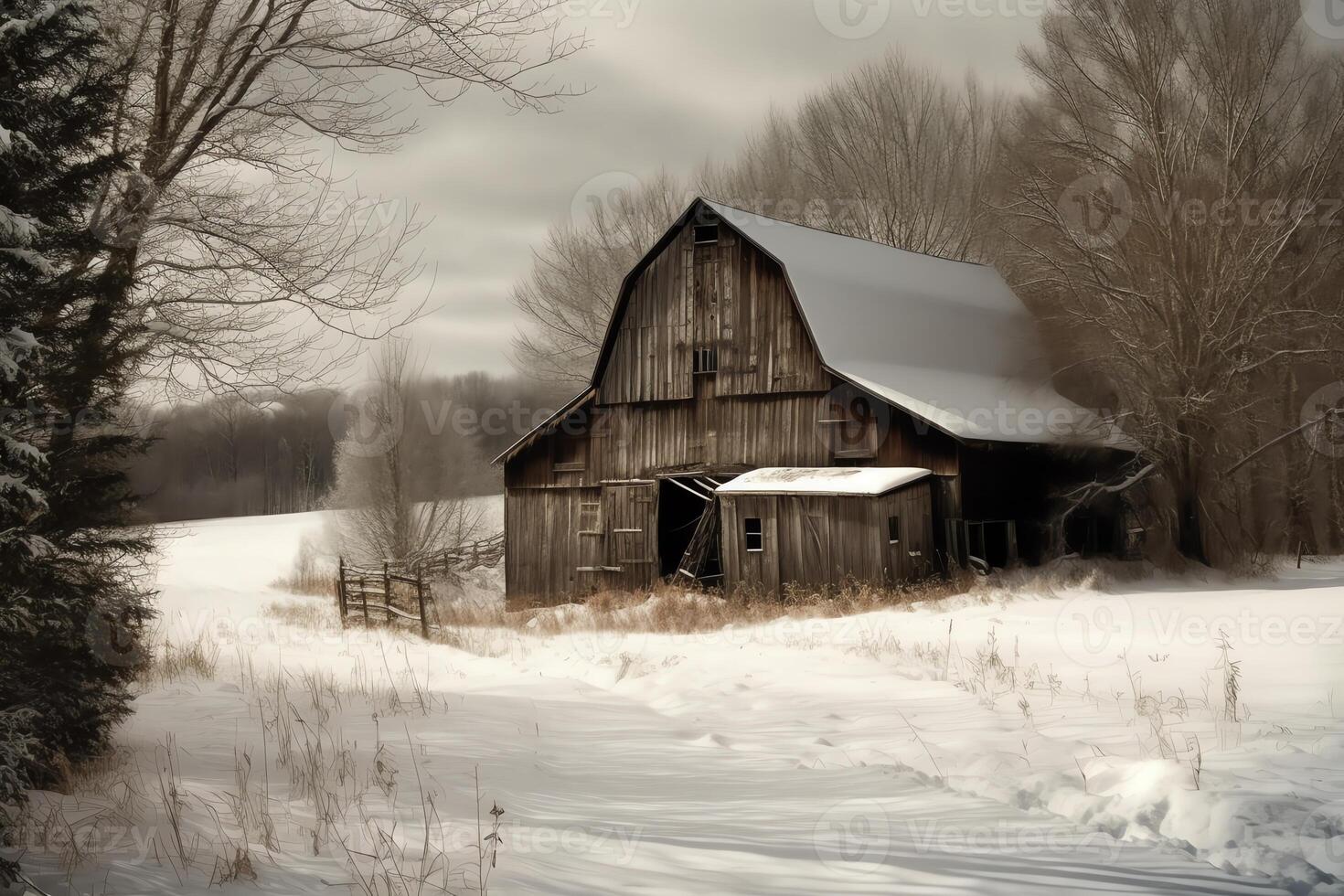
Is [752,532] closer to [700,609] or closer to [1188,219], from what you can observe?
[700,609]

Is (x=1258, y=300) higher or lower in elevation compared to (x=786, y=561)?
higher

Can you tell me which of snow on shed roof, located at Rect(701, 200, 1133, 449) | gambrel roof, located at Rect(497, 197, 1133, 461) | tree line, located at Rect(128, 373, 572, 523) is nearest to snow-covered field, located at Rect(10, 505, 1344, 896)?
snow on shed roof, located at Rect(701, 200, 1133, 449)

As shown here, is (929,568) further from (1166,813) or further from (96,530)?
(96,530)

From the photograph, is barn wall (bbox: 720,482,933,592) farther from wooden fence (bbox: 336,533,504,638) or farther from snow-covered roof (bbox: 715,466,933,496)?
wooden fence (bbox: 336,533,504,638)

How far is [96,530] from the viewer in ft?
20.1

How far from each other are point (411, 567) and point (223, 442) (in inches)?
1966

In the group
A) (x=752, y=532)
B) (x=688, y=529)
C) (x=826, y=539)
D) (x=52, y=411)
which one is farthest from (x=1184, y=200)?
(x=52, y=411)

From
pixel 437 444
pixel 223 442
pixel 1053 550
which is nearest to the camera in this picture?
pixel 1053 550

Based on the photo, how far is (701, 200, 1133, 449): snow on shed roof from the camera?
63.8ft

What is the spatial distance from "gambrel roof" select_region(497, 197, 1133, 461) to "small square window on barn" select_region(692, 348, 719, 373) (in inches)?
82.2

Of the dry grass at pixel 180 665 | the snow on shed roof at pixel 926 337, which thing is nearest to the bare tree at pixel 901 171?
the snow on shed roof at pixel 926 337

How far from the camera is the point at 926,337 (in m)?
22.6

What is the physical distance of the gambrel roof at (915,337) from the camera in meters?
19.4

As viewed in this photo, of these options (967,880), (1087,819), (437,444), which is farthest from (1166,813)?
(437,444)
